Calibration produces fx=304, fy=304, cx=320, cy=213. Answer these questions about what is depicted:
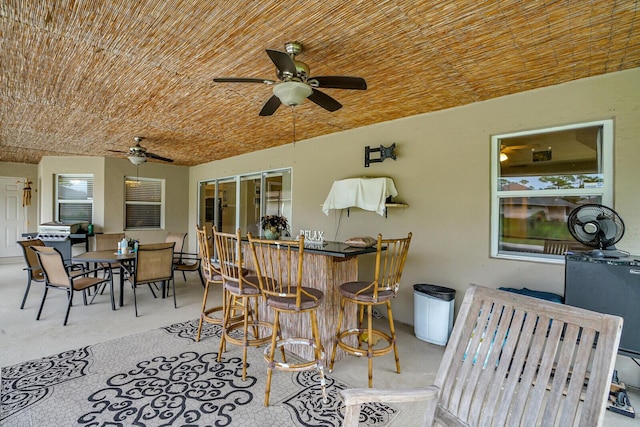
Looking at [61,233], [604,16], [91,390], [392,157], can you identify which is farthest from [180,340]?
[61,233]

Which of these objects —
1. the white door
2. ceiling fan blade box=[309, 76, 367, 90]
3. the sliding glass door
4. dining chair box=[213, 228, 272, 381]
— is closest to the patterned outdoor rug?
dining chair box=[213, 228, 272, 381]

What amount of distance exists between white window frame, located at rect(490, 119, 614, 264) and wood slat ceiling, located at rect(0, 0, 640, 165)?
1.39ft

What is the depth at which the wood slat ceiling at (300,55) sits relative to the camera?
1.81 meters

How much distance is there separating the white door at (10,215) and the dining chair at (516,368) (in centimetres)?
994

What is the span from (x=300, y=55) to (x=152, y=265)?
133 inches

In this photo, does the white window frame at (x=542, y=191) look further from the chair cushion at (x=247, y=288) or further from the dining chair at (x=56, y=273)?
the dining chair at (x=56, y=273)

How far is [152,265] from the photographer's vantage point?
412cm

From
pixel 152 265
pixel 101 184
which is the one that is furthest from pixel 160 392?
pixel 101 184

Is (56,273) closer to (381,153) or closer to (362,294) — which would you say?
(362,294)

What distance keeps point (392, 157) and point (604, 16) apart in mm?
2224

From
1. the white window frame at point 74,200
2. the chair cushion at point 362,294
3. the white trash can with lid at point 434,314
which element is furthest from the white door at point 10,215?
the white trash can with lid at point 434,314

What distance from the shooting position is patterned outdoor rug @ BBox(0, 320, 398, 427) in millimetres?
1958

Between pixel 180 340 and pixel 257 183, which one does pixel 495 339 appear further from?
pixel 257 183

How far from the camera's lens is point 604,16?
5.96 feet
